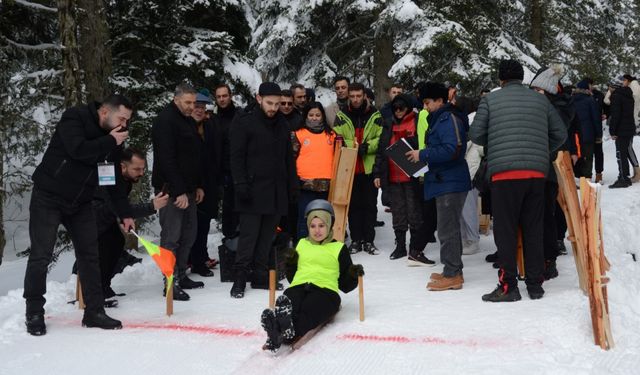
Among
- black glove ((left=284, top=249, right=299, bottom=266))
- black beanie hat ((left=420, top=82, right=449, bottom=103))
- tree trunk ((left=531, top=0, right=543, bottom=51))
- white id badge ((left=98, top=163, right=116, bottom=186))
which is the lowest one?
black glove ((left=284, top=249, right=299, bottom=266))

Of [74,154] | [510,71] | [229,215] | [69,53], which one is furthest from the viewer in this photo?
[69,53]

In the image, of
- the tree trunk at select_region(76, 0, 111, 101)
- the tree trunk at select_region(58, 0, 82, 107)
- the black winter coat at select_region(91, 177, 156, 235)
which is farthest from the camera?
the tree trunk at select_region(76, 0, 111, 101)

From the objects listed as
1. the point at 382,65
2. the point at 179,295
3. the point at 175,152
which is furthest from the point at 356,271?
the point at 382,65

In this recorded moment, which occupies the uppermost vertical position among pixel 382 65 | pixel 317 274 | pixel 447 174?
pixel 382 65

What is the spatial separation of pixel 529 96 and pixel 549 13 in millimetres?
16066

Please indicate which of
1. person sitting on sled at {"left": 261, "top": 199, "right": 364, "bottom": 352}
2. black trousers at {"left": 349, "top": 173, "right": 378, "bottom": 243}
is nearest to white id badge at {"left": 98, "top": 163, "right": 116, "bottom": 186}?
person sitting on sled at {"left": 261, "top": 199, "right": 364, "bottom": 352}

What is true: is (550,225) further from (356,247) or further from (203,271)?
(203,271)

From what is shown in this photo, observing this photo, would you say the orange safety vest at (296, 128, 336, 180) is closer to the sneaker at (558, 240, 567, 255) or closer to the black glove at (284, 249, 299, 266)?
the black glove at (284, 249, 299, 266)

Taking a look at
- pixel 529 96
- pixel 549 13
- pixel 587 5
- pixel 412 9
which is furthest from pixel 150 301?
pixel 587 5

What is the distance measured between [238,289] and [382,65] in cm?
974

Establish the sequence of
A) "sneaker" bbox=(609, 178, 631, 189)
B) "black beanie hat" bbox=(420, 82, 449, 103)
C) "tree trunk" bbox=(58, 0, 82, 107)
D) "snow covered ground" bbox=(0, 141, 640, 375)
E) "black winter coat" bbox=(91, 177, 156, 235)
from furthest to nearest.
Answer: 1. "sneaker" bbox=(609, 178, 631, 189)
2. "tree trunk" bbox=(58, 0, 82, 107)
3. "black beanie hat" bbox=(420, 82, 449, 103)
4. "black winter coat" bbox=(91, 177, 156, 235)
5. "snow covered ground" bbox=(0, 141, 640, 375)

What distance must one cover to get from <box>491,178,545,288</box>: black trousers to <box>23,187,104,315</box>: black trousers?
11.6 ft

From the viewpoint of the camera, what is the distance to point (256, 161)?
6.52 meters

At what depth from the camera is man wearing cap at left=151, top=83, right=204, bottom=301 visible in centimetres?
641
